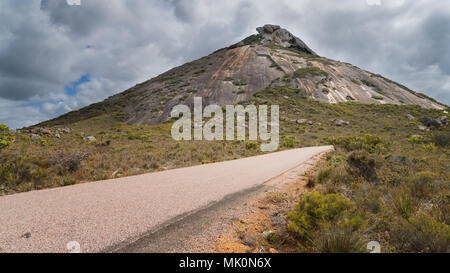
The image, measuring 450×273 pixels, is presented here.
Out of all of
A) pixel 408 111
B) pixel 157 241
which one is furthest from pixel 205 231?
pixel 408 111

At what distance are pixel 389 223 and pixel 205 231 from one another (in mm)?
3341

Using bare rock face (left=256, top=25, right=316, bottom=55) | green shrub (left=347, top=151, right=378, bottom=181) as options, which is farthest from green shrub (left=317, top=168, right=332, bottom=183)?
bare rock face (left=256, top=25, right=316, bottom=55)

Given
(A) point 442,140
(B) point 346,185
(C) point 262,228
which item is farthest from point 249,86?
(C) point 262,228

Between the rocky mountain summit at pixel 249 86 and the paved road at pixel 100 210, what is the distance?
31178 mm

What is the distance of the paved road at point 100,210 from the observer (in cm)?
296

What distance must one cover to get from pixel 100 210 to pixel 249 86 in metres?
43.0

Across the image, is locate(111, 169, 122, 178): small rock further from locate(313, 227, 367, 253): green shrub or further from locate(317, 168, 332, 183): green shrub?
locate(317, 168, 332, 183): green shrub

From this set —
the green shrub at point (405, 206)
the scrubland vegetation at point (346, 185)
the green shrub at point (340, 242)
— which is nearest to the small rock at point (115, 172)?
the scrubland vegetation at point (346, 185)

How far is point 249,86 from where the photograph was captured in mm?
44094

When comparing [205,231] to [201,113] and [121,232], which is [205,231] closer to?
[121,232]

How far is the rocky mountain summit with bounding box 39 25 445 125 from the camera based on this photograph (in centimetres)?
4084

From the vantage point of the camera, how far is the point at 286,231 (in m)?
3.49

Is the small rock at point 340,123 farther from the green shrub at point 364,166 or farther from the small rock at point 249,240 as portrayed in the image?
the small rock at point 249,240
